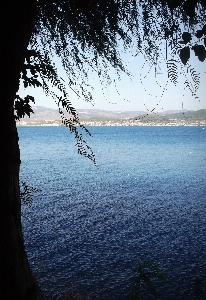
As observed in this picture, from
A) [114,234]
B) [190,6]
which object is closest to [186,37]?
[190,6]

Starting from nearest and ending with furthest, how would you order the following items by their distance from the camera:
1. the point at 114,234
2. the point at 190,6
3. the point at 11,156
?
the point at 190,6, the point at 11,156, the point at 114,234

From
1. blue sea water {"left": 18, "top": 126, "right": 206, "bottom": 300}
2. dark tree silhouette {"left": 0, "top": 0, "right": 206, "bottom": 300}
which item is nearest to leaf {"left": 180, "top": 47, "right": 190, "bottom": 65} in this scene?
dark tree silhouette {"left": 0, "top": 0, "right": 206, "bottom": 300}

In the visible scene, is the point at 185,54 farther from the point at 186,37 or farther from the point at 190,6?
the point at 190,6

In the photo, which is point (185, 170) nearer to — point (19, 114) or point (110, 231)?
point (110, 231)

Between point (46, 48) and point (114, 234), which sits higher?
point (46, 48)

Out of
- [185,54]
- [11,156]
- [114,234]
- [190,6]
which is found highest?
[190,6]

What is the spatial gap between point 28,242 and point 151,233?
6.67 m

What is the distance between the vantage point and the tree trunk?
0.99 metres

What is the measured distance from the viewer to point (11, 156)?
3.80 ft

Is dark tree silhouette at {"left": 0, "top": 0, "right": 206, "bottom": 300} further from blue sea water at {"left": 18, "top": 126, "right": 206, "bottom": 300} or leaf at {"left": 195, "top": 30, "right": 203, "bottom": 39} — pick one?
blue sea water at {"left": 18, "top": 126, "right": 206, "bottom": 300}

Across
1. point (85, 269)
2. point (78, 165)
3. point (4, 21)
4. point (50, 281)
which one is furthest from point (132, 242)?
point (78, 165)

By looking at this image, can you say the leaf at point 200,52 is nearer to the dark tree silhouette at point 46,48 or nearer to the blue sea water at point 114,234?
the dark tree silhouette at point 46,48

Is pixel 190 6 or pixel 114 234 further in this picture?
pixel 114 234

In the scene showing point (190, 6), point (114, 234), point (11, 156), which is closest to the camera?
point (190, 6)
